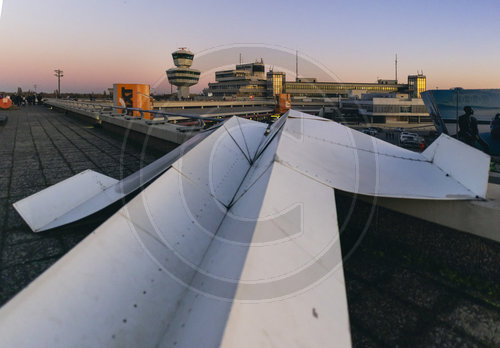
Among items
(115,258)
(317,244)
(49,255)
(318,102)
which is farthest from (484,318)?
(318,102)

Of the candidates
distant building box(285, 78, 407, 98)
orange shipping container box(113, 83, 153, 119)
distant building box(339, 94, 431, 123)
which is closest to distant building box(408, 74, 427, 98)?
distant building box(285, 78, 407, 98)

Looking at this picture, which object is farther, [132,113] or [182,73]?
[182,73]

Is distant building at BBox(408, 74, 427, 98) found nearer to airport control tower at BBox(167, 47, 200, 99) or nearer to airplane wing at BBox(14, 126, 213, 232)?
airport control tower at BBox(167, 47, 200, 99)

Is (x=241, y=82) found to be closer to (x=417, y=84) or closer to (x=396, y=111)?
(x=396, y=111)

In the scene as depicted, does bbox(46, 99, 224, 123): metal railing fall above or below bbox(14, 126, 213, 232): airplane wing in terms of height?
above

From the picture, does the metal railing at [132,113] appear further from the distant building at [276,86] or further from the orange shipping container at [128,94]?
the distant building at [276,86]

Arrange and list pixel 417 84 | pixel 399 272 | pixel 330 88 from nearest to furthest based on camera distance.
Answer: pixel 399 272 → pixel 417 84 → pixel 330 88

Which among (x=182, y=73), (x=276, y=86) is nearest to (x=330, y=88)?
(x=276, y=86)
